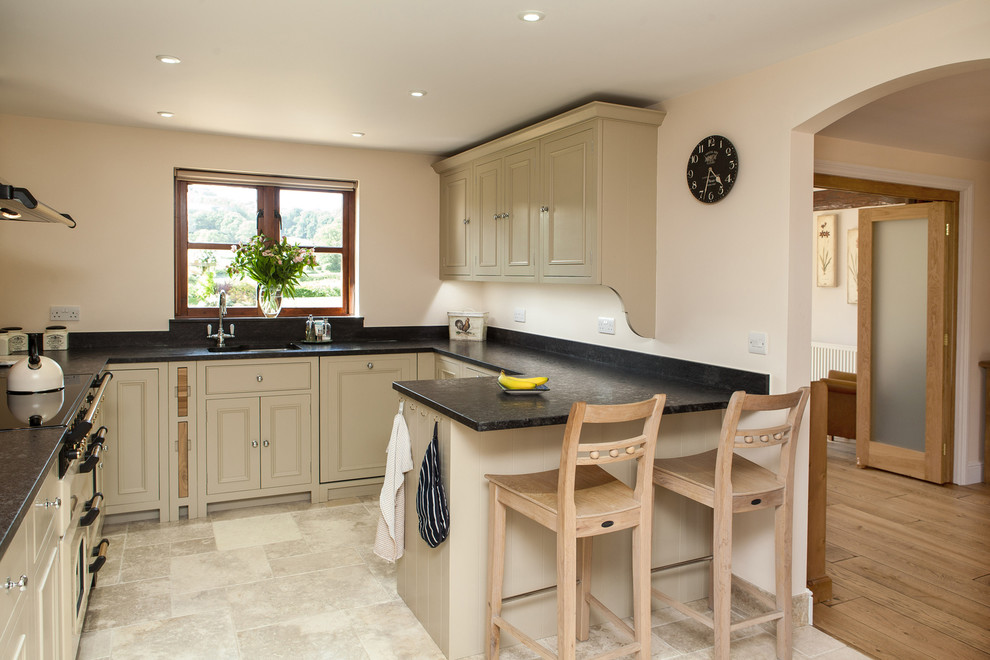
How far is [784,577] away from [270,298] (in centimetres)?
A: 346

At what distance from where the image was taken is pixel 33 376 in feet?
8.18

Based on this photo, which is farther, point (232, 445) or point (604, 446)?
point (232, 445)

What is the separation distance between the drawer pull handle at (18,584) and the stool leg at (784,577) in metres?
2.25

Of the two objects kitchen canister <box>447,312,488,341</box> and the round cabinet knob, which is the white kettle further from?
kitchen canister <box>447,312,488,341</box>

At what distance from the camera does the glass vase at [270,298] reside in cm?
461

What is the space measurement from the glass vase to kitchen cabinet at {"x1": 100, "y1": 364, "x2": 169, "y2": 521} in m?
0.86

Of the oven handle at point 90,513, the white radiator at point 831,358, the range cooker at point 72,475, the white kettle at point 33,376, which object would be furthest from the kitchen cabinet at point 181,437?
the white radiator at point 831,358

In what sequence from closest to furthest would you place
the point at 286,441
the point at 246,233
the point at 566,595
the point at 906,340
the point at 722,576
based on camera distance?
the point at 566,595 < the point at 722,576 < the point at 286,441 < the point at 246,233 < the point at 906,340

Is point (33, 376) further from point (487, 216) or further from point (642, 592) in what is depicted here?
point (487, 216)

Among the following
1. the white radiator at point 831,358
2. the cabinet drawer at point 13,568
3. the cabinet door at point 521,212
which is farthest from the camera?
the white radiator at point 831,358

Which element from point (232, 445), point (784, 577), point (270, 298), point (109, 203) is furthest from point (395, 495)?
point (109, 203)

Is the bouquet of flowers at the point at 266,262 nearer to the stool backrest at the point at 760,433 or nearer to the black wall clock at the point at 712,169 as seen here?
the black wall clock at the point at 712,169

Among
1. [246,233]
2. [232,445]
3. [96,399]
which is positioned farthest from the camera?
[246,233]

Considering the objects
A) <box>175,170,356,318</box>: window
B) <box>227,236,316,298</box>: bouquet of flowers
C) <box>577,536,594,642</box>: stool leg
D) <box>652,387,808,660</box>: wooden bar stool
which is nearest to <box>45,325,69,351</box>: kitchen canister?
<box>175,170,356,318</box>: window
